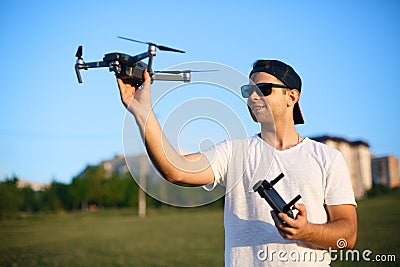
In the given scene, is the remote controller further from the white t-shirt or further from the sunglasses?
the sunglasses

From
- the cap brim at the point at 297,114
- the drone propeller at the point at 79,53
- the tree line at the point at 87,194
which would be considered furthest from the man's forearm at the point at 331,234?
the tree line at the point at 87,194

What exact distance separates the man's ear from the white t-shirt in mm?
371

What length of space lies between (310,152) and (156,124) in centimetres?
124

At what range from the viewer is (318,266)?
9.52 feet

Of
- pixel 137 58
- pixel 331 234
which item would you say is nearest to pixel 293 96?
pixel 331 234

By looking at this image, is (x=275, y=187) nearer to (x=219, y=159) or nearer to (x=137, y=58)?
(x=219, y=159)

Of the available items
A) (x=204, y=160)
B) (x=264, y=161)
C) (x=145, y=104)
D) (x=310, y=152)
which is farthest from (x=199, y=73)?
(x=310, y=152)

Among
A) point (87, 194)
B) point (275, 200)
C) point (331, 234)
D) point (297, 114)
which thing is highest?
point (297, 114)

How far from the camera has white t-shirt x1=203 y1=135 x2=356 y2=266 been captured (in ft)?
9.61

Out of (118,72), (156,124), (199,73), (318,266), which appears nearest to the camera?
(118,72)

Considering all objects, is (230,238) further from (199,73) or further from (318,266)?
(199,73)

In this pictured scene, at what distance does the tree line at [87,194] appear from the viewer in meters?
60.9

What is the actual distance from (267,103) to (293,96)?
1.03ft

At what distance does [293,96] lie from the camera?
11.1ft
